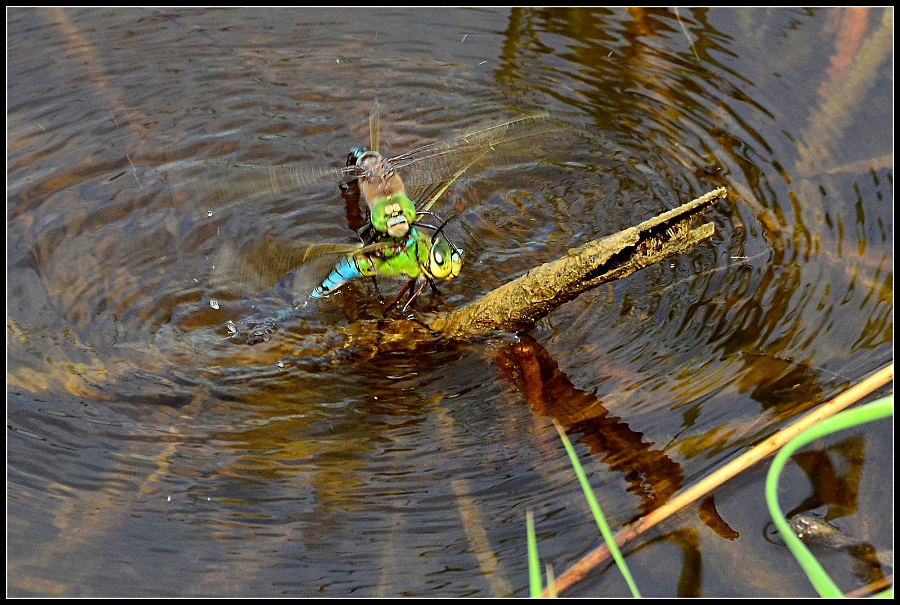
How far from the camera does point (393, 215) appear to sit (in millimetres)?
3367

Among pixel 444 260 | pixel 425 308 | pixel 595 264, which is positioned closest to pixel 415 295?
pixel 425 308

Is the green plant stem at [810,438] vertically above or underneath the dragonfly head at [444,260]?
underneath

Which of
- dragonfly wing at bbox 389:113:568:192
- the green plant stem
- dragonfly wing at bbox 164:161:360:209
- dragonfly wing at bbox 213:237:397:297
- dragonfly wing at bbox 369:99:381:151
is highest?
dragonfly wing at bbox 369:99:381:151

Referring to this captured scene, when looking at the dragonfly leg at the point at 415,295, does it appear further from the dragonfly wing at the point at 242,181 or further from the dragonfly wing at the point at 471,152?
the dragonfly wing at the point at 242,181

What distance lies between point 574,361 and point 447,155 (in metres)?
1.20

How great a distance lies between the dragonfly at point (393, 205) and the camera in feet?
10.8

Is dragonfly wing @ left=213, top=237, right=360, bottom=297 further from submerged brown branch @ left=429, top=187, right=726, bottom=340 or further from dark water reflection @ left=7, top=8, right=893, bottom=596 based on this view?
submerged brown branch @ left=429, top=187, right=726, bottom=340

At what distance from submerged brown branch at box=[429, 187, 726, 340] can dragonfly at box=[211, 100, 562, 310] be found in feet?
1.37

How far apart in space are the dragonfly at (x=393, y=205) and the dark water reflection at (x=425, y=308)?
104mm

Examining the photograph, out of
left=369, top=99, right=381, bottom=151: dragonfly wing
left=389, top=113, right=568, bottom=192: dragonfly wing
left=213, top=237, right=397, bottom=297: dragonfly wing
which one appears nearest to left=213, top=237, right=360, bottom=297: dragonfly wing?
left=213, top=237, right=397, bottom=297: dragonfly wing

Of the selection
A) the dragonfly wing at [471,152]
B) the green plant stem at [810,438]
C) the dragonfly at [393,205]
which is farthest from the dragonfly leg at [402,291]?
the green plant stem at [810,438]

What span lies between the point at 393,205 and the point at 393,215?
0.04m

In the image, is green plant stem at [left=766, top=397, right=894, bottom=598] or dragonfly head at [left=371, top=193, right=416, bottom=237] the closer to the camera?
green plant stem at [left=766, top=397, right=894, bottom=598]

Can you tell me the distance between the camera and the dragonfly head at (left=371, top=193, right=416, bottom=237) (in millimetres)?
3336
